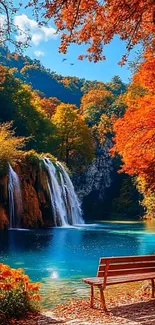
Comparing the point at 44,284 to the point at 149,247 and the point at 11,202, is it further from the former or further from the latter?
the point at 11,202

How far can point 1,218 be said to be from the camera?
23.8 metres

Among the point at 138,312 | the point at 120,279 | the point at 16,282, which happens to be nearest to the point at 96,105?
the point at 120,279

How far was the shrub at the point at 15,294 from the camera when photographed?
560cm

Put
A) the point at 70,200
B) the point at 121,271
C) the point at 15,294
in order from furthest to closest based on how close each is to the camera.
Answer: the point at 70,200
the point at 121,271
the point at 15,294

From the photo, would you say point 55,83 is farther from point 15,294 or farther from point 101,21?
point 15,294

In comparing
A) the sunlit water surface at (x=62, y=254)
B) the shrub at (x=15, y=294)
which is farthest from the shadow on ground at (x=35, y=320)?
the sunlit water surface at (x=62, y=254)

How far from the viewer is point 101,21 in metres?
9.02

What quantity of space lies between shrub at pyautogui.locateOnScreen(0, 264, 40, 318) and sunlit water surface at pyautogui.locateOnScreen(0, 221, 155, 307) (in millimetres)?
1900

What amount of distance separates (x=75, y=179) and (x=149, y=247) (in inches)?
1053

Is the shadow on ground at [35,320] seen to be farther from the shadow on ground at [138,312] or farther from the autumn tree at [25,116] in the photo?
the autumn tree at [25,116]

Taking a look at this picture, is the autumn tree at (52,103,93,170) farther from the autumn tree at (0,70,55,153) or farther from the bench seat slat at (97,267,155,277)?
the bench seat slat at (97,267,155,277)

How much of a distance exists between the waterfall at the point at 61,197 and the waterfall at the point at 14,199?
135 inches

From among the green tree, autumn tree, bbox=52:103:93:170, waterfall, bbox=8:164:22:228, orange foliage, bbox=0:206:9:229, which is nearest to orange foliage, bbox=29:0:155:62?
orange foliage, bbox=0:206:9:229

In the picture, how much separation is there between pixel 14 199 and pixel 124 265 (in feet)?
65.3
